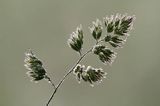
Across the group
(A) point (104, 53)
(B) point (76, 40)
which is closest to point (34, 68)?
(B) point (76, 40)

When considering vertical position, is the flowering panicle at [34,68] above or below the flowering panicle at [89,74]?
above

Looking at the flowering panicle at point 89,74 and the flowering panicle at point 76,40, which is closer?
the flowering panicle at point 89,74

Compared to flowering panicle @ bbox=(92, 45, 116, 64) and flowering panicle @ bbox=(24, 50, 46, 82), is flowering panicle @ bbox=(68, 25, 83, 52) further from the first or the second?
flowering panicle @ bbox=(24, 50, 46, 82)

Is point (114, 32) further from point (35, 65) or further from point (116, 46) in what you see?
point (35, 65)

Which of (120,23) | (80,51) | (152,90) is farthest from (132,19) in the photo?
(152,90)

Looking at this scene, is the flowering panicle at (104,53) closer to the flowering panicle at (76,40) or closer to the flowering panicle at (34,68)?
the flowering panicle at (76,40)

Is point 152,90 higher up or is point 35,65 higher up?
point 152,90
